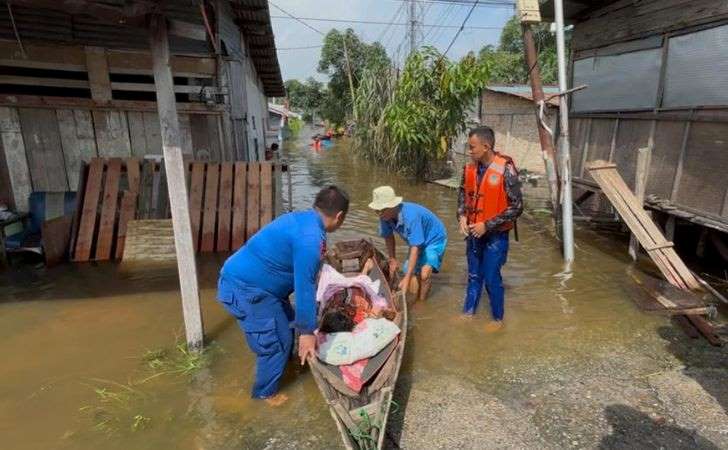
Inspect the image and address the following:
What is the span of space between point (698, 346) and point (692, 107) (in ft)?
11.8

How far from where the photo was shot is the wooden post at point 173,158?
379 centimetres

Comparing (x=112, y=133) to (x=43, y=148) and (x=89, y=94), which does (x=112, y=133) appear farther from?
(x=43, y=148)

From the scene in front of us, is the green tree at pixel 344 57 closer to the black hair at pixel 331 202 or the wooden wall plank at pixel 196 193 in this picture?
the wooden wall plank at pixel 196 193

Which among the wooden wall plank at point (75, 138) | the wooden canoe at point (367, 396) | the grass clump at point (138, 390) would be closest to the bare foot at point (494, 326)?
the wooden canoe at point (367, 396)

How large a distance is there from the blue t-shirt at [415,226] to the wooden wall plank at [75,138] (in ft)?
17.9

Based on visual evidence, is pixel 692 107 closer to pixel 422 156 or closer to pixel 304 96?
pixel 422 156

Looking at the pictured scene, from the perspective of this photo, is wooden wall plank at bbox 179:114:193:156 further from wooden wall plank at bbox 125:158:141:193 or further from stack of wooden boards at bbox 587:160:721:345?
stack of wooden boards at bbox 587:160:721:345

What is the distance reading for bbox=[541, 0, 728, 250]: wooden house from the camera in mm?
5828

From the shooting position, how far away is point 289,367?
4203mm

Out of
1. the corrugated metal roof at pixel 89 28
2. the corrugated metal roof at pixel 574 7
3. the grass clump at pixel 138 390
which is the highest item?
the corrugated metal roof at pixel 574 7

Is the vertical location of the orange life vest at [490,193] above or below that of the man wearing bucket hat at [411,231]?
above

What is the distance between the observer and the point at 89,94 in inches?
298

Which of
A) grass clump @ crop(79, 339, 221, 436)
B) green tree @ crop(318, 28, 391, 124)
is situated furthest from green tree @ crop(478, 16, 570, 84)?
grass clump @ crop(79, 339, 221, 436)

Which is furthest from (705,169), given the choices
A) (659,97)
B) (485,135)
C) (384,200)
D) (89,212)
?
(89,212)
